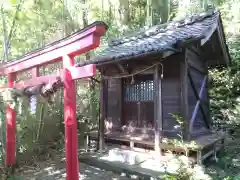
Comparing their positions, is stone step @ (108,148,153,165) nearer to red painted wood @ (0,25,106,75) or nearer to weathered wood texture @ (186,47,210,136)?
weathered wood texture @ (186,47,210,136)

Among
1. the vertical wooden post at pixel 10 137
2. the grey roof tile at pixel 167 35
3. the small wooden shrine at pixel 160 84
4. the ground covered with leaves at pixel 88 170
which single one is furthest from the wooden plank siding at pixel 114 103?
the vertical wooden post at pixel 10 137

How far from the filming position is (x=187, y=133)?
19.0ft

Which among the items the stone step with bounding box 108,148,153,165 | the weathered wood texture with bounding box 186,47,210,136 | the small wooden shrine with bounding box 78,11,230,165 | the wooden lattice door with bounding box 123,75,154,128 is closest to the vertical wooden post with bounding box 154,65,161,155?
the small wooden shrine with bounding box 78,11,230,165

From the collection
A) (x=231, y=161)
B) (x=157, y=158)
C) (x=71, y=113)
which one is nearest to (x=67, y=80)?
(x=71, y=113)

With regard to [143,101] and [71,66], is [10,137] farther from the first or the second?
[143,101]

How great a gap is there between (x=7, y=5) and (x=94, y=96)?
16.9 feet

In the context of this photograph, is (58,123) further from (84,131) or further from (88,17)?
(88,17)

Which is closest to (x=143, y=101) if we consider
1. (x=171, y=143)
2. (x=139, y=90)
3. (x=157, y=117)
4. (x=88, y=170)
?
(x=139, y=90)

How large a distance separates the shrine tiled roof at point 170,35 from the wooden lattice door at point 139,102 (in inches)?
37.7

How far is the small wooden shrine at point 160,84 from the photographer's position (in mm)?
5906

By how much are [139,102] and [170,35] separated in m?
2.10

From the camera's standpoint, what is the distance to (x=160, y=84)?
610 cm

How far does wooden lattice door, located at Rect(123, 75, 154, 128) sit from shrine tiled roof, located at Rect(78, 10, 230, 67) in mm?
958

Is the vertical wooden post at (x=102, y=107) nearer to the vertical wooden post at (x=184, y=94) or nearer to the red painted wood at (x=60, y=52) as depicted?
the vertical wooden post at (x=184, y=94)
